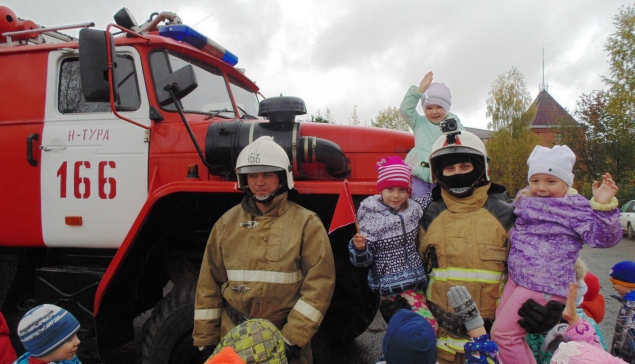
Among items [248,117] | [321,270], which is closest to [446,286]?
[321,270]

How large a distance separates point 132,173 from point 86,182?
14.4 inches

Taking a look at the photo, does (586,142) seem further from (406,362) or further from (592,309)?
(406,362)

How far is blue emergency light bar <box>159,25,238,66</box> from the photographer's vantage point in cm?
358

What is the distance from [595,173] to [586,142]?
161 centimetres

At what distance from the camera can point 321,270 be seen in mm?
2357

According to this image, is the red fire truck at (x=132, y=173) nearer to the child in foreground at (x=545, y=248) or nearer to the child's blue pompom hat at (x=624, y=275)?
the child in foreground at (x=545, y=248)

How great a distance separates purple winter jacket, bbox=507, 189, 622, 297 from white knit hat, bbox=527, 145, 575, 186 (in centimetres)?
12

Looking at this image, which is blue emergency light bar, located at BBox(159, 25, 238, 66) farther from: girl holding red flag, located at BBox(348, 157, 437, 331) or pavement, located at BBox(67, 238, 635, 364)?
pavement, located at BBox(67, 238, 635, 364)

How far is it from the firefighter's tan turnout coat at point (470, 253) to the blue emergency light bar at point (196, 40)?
2466 millimetres

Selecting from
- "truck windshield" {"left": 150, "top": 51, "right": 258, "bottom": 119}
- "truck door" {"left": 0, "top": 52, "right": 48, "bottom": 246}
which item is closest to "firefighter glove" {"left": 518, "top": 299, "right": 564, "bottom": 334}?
"truck windshield" {"left": 150, "top": 51, "right": 258, "bottom": 119}

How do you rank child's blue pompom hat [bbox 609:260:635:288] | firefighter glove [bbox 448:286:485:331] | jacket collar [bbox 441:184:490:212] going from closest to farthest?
firefighter glove [bbox 448:286:485:331]
jacket collar [bbox 441:184:490:212]
child's blue pompom hat [bbox 609:260:635:288]

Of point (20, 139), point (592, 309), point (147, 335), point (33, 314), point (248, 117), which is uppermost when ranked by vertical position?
point (248, 117)

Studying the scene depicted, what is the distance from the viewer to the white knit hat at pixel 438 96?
2.92m

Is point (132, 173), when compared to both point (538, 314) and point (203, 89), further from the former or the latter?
point (538, 314)
